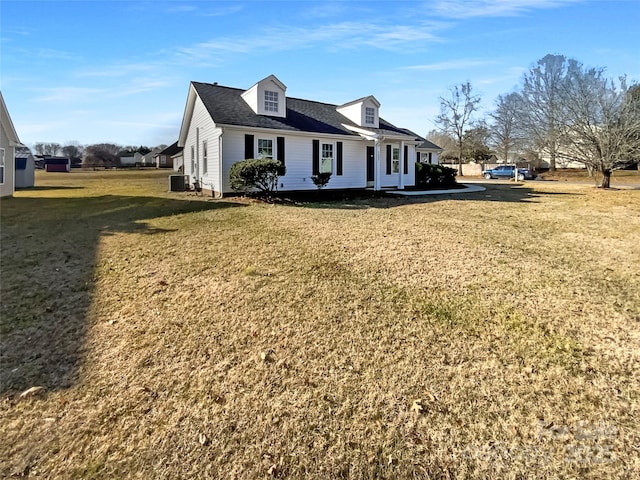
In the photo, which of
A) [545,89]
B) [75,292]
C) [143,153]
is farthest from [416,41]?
[143,153]

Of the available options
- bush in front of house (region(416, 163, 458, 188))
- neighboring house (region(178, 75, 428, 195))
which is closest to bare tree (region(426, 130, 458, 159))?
bush in front of house (region(416, 163, 458, 188))

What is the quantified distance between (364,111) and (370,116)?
1.77ft

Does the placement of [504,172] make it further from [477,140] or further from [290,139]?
[290,139]

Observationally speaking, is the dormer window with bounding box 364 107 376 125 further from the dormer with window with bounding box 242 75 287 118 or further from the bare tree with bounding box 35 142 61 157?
the bare tree with bounding box 35 142 61 157

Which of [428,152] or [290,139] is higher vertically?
[428,152]

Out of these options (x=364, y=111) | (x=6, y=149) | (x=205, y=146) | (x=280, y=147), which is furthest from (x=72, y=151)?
(x=280, y=147)

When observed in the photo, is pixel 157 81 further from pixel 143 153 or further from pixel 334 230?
pixel 143 153

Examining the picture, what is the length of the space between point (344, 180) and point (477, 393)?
15809 mm

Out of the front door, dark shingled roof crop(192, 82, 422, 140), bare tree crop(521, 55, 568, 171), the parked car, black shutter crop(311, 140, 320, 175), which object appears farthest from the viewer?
the parked car

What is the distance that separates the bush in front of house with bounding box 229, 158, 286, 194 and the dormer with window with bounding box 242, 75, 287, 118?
444 cm

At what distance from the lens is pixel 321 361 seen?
360 centimetres

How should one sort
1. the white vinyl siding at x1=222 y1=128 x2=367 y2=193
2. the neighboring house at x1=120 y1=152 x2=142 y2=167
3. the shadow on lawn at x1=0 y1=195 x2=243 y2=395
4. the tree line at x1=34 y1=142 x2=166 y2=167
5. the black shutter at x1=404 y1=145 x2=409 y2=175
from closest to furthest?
the shadow on lawn at x1=0 y1=195 x2=243 y2=395 → the white vinyl siding at x1=222 y1=128 x2=367 y2=193 → the black shutter at x1=404 y1=145 x2=409 y2=175 → the tree line at x1=34 y1=142 x2=166 y2=167 → the neighboring house at x1=120 y1=152 x2=142 y2=167

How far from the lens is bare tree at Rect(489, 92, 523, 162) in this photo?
149 feet

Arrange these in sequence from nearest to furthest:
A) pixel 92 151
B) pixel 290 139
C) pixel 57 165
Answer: pixel 290 139 < pixel 57 165 < pixel 92 151
